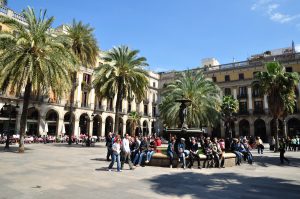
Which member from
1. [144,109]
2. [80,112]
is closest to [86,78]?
[80,112]

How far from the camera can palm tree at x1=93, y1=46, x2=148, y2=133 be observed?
96.1 ft

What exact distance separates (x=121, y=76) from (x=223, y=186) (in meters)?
22.0

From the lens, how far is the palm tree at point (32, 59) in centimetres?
A: 1966

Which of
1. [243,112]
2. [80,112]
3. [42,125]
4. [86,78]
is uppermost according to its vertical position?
[86,78]

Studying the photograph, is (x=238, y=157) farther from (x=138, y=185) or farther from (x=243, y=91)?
(x=243, y=91)

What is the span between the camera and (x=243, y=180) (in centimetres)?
1071

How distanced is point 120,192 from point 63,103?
3965 centimetres

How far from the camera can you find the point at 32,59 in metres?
19.9

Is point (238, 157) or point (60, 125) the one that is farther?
point (60, 125)

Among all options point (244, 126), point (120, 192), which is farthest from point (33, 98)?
point (244, 126)

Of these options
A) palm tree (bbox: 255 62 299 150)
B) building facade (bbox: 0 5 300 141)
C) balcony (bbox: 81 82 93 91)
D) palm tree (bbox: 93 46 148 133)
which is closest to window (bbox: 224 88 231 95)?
building facade (bbox: 0 5 300 141)

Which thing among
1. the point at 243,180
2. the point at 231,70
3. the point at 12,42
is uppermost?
the point at 231,70

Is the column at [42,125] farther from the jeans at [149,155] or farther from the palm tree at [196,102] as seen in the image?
the jeans at [149,155]

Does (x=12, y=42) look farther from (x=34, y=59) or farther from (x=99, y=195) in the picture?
(x=99, y=195)
